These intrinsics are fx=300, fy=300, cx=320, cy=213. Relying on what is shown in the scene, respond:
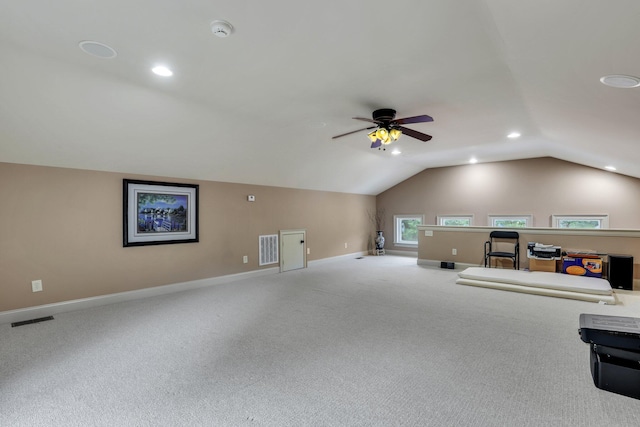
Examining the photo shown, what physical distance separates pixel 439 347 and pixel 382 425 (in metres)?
1.30

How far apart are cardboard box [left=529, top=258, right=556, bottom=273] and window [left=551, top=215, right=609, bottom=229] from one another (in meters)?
1.98

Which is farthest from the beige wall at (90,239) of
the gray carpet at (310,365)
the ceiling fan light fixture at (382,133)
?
the ceiling fan light fixture at (382,133)

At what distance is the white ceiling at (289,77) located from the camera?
76.2 inches

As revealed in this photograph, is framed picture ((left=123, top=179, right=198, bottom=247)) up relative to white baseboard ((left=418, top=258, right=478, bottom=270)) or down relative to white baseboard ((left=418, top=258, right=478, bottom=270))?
up

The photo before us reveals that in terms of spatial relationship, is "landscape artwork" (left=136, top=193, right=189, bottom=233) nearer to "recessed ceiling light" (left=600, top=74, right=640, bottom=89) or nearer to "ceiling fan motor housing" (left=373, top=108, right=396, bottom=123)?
"ceiling fan motor housing" (left=373, top=108, right=396, bottom=123)

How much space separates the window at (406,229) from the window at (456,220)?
714 mm

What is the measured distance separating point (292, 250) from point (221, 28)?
5.23m

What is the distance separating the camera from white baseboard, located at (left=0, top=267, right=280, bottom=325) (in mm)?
3633

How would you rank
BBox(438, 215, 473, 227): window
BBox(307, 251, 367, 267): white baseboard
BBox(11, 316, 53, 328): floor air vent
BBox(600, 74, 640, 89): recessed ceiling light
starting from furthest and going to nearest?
1. BBox(438, 215, 473, 227): window
2. BBox(307, 251, 367, 267): white baseboard
3. BBox(11, 316, 53, 328): floor air vent
4. BBox(600, 74, 640, 89): recessed ceiling light

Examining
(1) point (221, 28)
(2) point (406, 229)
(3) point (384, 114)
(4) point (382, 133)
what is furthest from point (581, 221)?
(1) point (221, 28)

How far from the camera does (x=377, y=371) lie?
2.43m

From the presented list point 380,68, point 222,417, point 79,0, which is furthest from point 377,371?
point 79,0

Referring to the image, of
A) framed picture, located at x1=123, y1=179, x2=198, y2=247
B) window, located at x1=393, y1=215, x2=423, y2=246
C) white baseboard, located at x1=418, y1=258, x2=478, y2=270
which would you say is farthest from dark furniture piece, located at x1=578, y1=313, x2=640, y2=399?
window, located at x1=393, y1=215, x2=423, y2=246

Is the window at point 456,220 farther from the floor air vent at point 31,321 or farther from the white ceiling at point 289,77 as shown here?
the floor air vent at point 31,321
